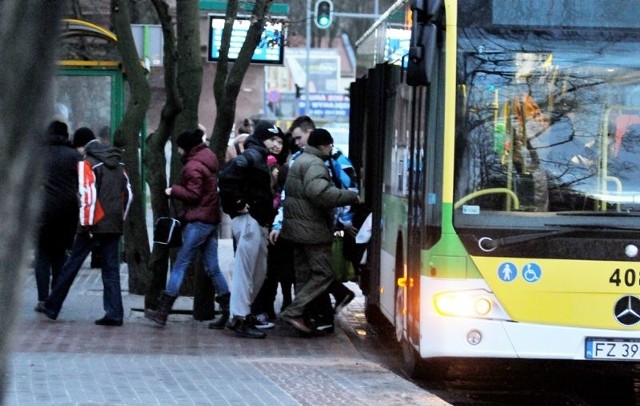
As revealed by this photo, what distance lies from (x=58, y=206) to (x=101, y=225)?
93cm

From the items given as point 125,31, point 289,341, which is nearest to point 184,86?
point 125,31

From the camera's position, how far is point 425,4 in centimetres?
892

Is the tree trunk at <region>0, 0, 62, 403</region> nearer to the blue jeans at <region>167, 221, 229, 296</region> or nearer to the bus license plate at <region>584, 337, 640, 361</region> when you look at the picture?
the bus license plate at <region>584, 337, 640, 361</region>

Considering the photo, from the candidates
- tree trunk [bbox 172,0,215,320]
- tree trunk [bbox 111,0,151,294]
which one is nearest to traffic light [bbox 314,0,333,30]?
tree trunk [bbox 111,0,151,294]

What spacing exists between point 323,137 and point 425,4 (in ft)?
12.5

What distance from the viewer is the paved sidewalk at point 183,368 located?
830 centimetres

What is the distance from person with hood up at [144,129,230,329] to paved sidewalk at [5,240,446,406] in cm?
44

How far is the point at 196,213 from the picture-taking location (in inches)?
496

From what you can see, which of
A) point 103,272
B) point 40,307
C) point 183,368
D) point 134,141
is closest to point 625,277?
point 183,368

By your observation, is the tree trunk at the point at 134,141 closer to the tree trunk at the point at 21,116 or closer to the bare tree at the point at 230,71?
the bare tree at the point at 230,71

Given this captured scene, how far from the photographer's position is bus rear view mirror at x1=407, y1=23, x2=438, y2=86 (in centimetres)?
875

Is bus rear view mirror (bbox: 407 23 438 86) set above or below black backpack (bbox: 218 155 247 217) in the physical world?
above

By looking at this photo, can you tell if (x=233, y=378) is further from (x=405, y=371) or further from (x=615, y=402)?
(x=615, y=402)

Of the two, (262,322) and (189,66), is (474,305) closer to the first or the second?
(262,322)
